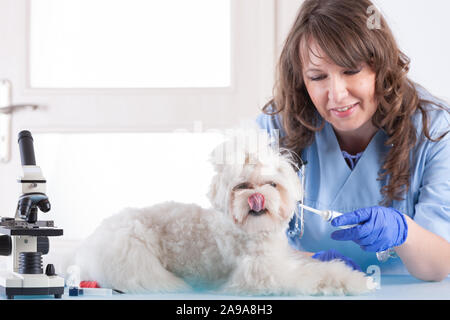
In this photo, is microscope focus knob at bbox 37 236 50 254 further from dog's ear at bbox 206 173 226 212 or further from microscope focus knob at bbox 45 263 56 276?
dog's ear at bbox 206 173 226 212

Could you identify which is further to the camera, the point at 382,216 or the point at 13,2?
the point at 13,2

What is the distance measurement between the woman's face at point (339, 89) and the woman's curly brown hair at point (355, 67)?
13 millimetres

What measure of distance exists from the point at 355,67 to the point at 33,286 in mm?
544

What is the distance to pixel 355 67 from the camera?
2.66ft

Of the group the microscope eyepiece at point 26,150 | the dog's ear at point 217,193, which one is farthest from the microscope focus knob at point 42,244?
the dog's ear at point 217,193

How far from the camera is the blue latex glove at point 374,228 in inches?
30.1

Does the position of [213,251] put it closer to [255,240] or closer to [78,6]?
[255,240]

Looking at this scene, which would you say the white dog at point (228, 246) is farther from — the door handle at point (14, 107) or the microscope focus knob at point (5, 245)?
the door handle at point (14, 107)

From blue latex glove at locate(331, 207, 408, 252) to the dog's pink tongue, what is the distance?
13cm

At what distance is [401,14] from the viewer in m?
1.04

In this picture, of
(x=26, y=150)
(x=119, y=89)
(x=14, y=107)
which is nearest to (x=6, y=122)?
(x=14, y=107)

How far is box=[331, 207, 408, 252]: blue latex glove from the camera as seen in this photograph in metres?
0.76
